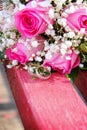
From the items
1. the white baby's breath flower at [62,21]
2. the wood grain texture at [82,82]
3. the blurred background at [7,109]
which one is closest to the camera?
the white baby's breath flower at [62,21]

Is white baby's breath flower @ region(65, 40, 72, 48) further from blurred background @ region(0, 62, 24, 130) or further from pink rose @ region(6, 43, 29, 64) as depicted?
blurred background @ region(0, 62, 24, 130)

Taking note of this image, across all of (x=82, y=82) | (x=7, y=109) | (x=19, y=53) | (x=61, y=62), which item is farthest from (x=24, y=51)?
(x=7, y=109)

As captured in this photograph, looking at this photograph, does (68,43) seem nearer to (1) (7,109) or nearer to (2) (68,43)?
(2) (68,43)

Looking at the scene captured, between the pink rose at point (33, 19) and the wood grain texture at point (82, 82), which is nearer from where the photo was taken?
the pink rose at point (33, 19)

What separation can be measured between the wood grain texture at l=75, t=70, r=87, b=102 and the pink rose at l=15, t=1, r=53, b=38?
8.2 inches

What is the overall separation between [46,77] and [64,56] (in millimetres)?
87

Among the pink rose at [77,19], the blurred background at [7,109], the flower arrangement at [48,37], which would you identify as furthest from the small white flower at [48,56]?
the blurred background at [7,109]

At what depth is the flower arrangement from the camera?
2.82 feet

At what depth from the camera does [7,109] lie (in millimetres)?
1361

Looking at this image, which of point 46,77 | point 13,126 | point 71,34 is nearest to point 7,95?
point 13,126

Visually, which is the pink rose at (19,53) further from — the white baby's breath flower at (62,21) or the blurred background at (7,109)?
the blurred background at (7,109)

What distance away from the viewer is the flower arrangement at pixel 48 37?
2.82 ft

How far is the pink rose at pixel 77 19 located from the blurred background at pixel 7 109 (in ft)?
1.44

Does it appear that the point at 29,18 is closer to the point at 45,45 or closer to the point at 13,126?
the point at 45,45
